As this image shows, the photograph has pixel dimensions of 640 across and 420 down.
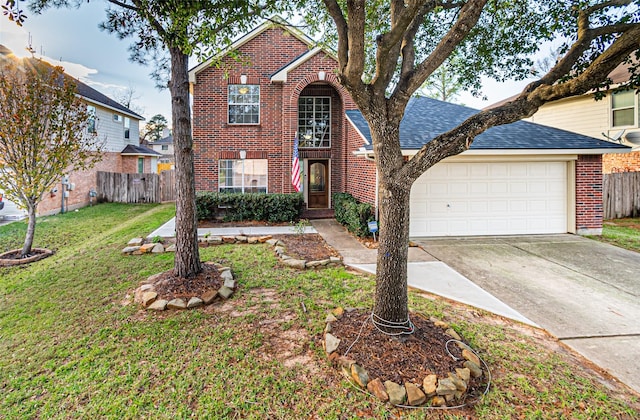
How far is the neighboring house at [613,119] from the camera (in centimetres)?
1333

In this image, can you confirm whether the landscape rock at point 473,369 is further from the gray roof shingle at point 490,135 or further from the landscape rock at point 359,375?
the gray roof shingle at point 490,135

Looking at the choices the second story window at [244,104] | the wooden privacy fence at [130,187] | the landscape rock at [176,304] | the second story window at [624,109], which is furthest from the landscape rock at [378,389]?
the wooden privacy fence at [130,187]

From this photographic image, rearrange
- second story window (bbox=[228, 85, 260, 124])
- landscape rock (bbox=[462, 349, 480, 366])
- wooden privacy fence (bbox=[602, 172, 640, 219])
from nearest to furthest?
landscape rock (bbox=[462, 349, 480, 366]) → wooden privacy fence (bbox=[602, 172, 640, 219]) → second story window (bbox=[228, 85, 260, 124])

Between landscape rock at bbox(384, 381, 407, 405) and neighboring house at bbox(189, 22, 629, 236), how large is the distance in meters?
6.74

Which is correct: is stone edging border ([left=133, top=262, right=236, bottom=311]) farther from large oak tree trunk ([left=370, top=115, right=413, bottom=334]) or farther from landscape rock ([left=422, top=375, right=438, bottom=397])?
landscape rock ([left=422, top=375, right=438, bottom=397])

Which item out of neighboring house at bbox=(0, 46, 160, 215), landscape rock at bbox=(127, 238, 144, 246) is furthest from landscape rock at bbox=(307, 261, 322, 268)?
neighboring house at bbox=(0, 46, 160, 215)

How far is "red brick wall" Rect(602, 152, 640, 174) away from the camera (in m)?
13.4

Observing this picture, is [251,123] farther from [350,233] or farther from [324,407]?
[324,407]

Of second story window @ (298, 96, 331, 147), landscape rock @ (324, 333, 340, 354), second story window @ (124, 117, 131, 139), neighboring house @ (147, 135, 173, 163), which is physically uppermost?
neighboring house @ (147, 135, 173, 163)

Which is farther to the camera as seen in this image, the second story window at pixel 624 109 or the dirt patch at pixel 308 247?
the second story window at pixel 624 109

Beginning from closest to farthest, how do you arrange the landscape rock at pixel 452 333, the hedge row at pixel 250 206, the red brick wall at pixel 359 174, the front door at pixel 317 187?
the landscape rock at pixel 452 333
the red brick wall at pixel 359 174
the hedge row at pixel 250 206
the front door at pixel 317 187

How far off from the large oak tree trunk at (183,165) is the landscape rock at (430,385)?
163 inches

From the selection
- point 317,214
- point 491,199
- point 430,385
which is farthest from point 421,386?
point 317,214

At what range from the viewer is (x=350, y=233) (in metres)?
10.2
